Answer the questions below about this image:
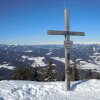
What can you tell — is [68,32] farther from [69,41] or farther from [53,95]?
[53,95]

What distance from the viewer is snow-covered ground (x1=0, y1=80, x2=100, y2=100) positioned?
469 inches

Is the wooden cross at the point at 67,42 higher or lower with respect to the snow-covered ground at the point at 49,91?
higher

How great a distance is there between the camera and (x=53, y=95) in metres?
12.9

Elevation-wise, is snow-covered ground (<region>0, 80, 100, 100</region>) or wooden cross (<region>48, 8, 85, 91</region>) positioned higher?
wooden cross (<region>48, 8, 85, 91</region>)

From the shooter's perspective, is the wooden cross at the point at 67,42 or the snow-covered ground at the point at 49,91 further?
the wooden cross at the point at 67,42

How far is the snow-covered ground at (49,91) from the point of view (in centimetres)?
1191

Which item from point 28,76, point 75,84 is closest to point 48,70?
point 28,76

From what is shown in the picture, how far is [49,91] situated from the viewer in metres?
13.4

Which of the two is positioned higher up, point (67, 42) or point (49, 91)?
point (67, 42)

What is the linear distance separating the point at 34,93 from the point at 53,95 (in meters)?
1.14

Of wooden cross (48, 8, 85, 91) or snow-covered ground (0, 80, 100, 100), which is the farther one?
wooden cross (48, 8, 85, 91)

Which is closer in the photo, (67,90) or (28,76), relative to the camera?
(67,90)

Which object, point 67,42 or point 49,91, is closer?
point 49,91

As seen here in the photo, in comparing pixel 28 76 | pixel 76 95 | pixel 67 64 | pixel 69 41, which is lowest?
pixel 28 76
